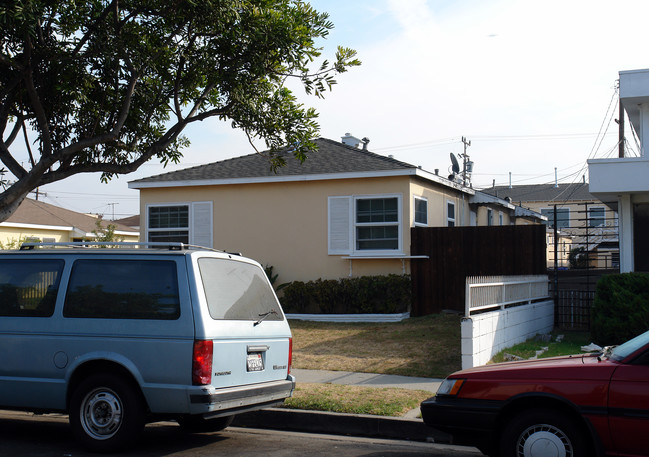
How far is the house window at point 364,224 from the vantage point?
17391mm

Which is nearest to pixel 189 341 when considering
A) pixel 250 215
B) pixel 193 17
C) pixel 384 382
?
pixel 384 382

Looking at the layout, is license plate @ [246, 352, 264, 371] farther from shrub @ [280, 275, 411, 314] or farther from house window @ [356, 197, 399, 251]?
house window @ [356, 197, 399, 251]

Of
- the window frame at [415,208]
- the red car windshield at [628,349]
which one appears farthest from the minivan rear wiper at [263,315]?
the window frame at [415,208]

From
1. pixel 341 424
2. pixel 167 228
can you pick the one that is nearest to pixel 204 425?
pixel 341 424

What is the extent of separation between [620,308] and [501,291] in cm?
205

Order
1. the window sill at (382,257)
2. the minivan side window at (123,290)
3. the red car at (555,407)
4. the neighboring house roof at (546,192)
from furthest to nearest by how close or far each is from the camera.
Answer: the neighboring house roof at (546,192), the window sill at (382,257), the minivan side window at (123,290), the red car at (555,407)

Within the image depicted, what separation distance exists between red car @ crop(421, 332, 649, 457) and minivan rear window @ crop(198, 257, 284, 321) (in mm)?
2063

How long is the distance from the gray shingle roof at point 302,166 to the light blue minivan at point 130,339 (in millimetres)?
10452

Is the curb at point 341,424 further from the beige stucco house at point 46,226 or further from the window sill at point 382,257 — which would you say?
the beige stucco house at point 46,226

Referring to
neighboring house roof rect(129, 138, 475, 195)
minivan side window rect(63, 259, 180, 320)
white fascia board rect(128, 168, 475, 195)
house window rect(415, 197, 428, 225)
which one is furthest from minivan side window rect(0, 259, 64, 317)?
house window rect(415, 197, 428, 225)

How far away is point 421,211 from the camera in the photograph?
1805 cm

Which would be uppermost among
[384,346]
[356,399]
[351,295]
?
[351,295]

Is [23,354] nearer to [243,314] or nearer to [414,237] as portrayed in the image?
[243,314]

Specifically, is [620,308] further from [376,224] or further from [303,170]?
[303,170]
